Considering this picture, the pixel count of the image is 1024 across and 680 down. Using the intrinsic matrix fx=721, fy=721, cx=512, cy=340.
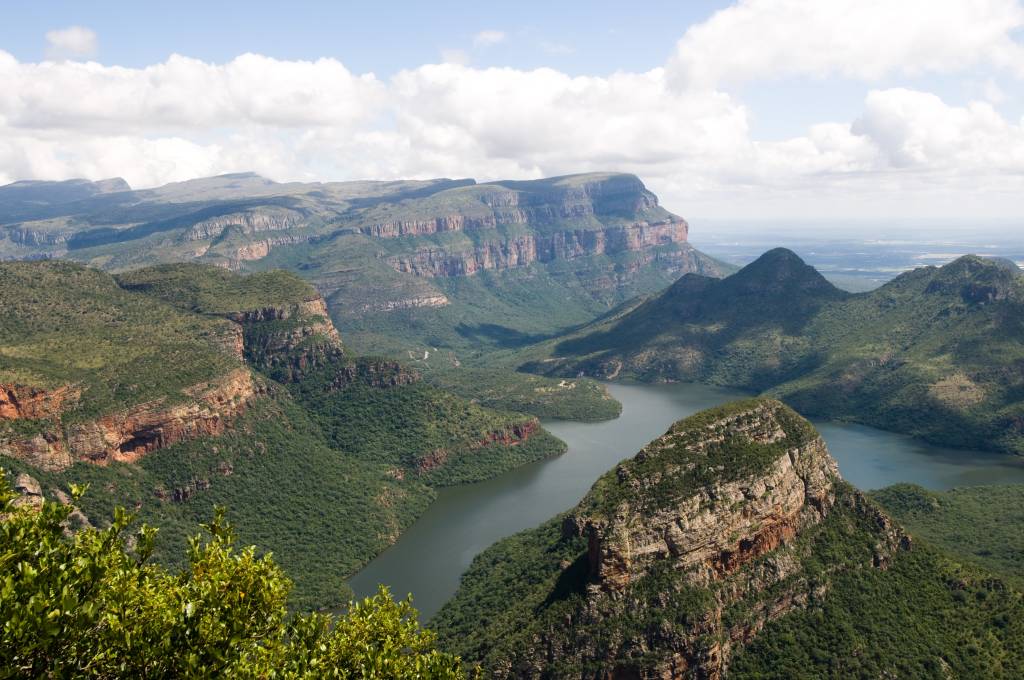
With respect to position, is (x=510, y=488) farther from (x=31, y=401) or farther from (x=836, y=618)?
(x=31, y=401)

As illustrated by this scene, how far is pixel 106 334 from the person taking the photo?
128 m

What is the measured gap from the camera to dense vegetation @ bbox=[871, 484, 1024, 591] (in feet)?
345

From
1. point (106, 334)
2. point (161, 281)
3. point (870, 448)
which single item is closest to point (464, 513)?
point (106, 334)

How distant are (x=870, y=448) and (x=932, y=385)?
33949 mm

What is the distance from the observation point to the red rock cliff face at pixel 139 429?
323 feet

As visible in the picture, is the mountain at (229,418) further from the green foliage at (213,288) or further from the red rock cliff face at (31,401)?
the green foliage at (213,288)

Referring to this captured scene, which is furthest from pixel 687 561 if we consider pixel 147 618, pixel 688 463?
pixel 147 618

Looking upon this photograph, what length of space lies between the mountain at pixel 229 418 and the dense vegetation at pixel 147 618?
252ft

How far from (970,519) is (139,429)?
135 metres

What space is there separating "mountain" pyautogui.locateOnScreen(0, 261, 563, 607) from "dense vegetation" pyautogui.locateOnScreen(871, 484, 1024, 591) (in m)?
80.0

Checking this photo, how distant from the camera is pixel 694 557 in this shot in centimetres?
7406

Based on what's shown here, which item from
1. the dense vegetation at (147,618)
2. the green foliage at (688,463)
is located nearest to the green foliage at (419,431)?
the green foliage at (688,463)

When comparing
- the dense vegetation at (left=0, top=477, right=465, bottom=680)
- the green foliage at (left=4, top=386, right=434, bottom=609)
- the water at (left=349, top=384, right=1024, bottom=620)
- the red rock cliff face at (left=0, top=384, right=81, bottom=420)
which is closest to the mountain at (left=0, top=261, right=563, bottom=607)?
the red rock cliff face at (left=0, top=384, right=81, bottom=420)

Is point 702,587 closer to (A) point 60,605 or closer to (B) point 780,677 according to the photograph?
(B) point 780,677
